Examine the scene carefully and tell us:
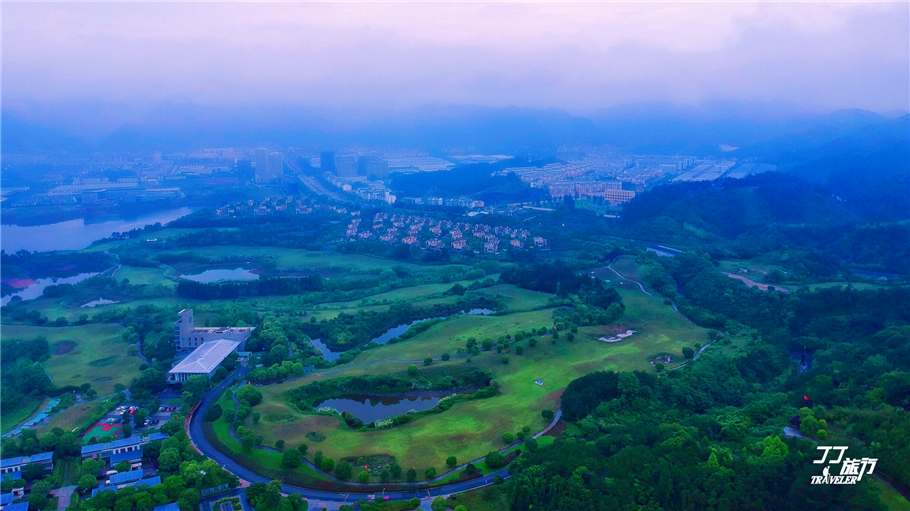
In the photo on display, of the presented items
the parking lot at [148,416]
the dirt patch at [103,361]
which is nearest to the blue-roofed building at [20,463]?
the parking lot at [148,416]

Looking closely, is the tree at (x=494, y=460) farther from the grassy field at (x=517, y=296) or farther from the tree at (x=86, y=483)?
the grassy field at (x=517, y=296)

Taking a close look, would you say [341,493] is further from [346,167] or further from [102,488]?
[346,167]

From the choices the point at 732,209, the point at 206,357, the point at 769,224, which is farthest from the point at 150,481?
the point at 732,209

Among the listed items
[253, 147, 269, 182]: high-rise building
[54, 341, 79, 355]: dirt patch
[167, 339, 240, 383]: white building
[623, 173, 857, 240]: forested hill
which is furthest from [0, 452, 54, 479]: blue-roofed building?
[253, 147, 269, 182]: high-rise building

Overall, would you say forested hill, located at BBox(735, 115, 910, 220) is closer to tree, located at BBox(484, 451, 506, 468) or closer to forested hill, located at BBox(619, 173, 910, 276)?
forested hill, located at BBox(619, 173, 910, 276)

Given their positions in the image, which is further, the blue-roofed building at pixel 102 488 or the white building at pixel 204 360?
the white building at pixel 204 360

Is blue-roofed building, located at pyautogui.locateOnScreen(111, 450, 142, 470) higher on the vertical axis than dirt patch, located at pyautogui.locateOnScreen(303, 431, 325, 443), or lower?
higher
